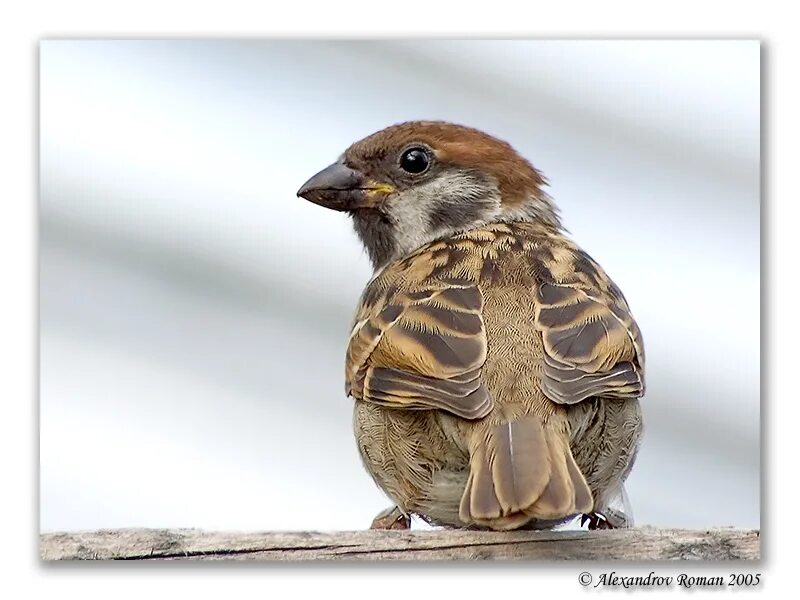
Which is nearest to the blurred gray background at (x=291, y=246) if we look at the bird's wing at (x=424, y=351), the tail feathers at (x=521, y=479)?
the bird's wing at (x=424, y=351)

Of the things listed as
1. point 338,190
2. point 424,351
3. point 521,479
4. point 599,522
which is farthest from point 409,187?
point 521,479

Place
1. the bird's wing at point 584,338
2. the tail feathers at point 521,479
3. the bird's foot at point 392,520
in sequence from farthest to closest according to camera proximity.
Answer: the bird's foot at point 392,520, the bird's wing at point 584,338, the tail feathers at point 521,479

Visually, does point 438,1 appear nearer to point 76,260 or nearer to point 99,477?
point 76,260

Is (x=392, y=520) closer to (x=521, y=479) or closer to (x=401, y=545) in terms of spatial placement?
(x=401, y=545)

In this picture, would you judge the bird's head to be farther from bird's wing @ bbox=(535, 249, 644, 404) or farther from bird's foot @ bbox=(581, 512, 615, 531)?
bird's foot @ bbox=(581, 512, 615, 531)

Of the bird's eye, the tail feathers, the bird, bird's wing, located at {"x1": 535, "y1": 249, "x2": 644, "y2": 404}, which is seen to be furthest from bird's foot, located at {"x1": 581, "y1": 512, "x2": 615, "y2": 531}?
the bird's eye

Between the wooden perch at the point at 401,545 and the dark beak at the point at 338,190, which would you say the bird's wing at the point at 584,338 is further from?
the dark beak at the point at 338,190
